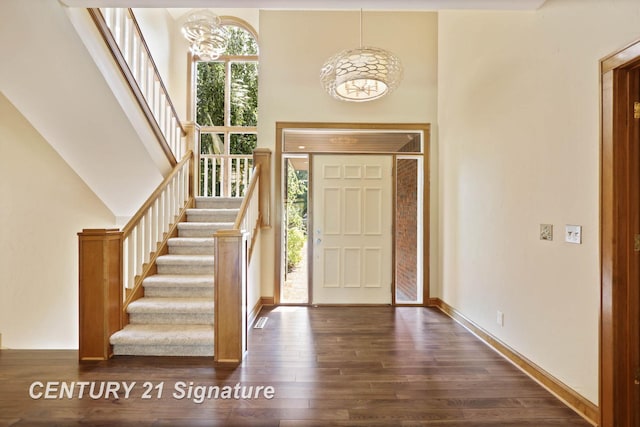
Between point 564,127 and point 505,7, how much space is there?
1014 mm

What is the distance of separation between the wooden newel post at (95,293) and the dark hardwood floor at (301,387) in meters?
0.14

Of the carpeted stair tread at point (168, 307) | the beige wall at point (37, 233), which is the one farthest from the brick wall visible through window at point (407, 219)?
the beige wall at point (37, 233)

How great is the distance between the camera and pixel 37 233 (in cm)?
423

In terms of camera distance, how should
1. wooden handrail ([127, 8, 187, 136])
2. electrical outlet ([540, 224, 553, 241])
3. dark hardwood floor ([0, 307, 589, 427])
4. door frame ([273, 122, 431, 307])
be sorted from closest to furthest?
dark hardwood floor ([0, 307, 589, 427]) < electrical outlet ([540, 224, 553, 241]) < wooden handrail ([127, 8, 187, 136]) < door frame ([273, 122, 431, 307])

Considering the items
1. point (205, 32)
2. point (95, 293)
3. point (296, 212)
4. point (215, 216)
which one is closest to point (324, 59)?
point (205, 32)

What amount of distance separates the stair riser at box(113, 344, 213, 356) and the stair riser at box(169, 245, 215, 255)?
1218mm

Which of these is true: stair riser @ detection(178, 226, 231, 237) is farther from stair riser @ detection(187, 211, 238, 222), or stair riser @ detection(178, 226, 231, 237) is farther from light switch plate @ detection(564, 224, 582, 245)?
light switch plate @ detection(564, 224, 582, 245)

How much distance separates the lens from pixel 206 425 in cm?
190

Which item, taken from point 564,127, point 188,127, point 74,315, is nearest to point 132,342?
point 74,315

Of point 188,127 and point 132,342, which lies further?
point 188,127

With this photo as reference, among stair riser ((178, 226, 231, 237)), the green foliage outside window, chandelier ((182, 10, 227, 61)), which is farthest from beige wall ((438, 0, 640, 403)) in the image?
stair riser ((178, 226, 231, 237))

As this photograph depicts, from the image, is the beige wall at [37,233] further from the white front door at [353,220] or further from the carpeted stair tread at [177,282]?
the white front door at [353,220]

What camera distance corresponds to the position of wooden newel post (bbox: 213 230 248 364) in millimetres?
2670

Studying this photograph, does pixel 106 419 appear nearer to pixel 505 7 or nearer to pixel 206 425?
pixel 206 425
